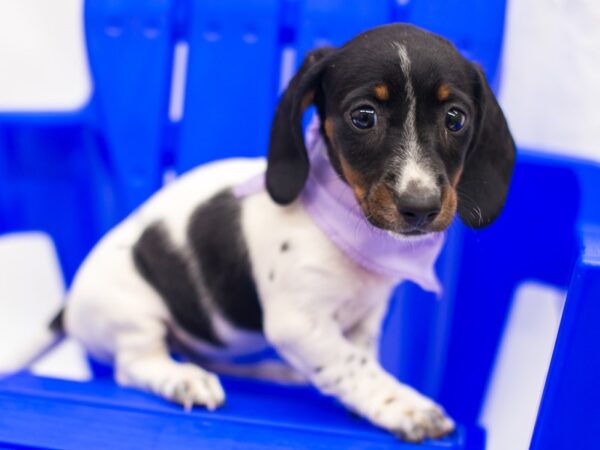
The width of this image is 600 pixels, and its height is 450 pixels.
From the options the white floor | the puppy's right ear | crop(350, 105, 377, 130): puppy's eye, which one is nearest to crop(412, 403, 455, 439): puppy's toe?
the puppy's right ear

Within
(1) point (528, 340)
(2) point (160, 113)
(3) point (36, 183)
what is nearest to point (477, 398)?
(1) point (528, 340)

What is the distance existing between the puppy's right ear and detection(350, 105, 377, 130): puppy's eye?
164 millimetres

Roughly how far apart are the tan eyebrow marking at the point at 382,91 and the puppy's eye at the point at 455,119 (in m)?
0.14

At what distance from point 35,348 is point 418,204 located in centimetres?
144

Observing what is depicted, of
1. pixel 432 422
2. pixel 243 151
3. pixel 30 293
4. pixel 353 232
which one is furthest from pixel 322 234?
pixel 30 293

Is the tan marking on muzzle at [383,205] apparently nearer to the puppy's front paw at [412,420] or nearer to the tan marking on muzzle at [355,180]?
the tan marking on muzzle at [355,180]

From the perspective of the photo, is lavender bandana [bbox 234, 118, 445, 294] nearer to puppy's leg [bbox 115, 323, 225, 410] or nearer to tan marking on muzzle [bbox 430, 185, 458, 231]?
tan marking on muzzle [bbox 430, 185, 458, 231]

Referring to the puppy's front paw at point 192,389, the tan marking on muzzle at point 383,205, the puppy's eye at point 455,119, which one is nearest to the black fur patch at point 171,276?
the puppy's front paw at point 192,389

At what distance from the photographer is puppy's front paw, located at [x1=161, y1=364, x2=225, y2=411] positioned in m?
2.10

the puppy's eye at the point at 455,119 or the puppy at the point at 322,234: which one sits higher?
the puppy's eye at the point at 455,119

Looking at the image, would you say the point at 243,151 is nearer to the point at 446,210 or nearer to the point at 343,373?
the point at 343,373

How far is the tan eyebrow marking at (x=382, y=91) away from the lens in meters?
1.75

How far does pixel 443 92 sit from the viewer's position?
1.76 meters

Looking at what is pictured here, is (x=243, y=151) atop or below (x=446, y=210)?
below
